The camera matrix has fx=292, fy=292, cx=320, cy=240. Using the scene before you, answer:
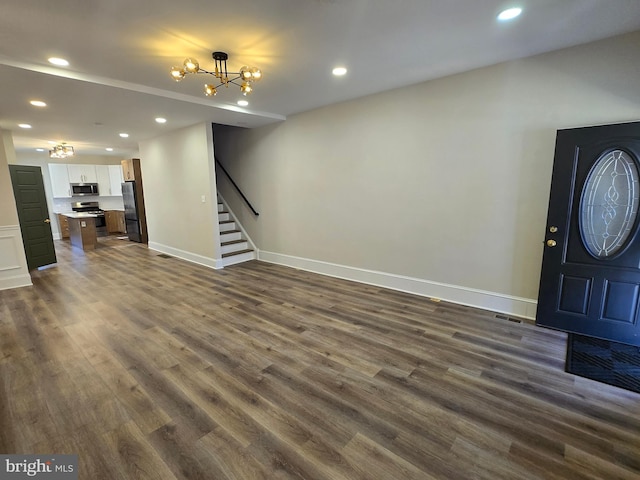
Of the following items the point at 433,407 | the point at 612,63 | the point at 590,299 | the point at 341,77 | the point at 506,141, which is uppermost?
the point at 341,77

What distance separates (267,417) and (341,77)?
3513 millimetres

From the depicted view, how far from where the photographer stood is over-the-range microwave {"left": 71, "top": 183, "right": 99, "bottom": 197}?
938cm

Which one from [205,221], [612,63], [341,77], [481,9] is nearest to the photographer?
[481,9]

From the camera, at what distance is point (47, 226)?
5.87 meters

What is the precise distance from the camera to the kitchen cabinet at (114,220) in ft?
32.8

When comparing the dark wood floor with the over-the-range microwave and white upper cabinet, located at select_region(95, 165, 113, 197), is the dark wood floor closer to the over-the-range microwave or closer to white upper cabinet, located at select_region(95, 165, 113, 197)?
the over-the-range microwave

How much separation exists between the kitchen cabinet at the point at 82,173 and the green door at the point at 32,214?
4431 millimetres

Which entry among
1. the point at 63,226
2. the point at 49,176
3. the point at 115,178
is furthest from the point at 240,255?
the point at 49,176

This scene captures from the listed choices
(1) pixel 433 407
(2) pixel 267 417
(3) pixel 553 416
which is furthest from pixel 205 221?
(3) pixel 553 416

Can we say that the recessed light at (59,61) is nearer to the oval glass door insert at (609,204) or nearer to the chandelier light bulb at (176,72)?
the chandelier light bulb at (176,72)

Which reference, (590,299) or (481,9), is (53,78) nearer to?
(481,9)

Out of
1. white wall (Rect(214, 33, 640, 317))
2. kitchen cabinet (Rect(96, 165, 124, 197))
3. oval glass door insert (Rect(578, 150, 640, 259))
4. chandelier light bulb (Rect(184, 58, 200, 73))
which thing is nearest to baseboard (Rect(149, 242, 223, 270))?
white wall (Rect(214, 33, 640, 317))

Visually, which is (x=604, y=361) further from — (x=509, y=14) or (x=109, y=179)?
(x=109, y=179)

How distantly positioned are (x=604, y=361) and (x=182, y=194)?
269 inches
